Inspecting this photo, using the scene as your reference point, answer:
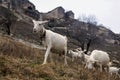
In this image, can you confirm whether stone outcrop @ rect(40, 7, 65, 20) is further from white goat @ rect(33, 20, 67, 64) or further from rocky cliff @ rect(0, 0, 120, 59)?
white goat @ rect(33, 20, 67, 64)

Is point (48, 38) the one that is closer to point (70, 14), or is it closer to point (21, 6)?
point (21, 6)

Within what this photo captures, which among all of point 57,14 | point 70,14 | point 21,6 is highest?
point 21,6

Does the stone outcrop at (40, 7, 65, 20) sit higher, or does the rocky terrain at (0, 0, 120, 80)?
the stone outcrop at (40, 7, 65, 20)

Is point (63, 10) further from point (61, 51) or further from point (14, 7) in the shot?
point (61, 51)

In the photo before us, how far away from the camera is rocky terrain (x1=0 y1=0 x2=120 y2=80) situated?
1145cm

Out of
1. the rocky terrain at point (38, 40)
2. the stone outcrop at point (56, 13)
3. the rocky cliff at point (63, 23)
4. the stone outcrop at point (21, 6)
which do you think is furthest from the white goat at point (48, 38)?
the stone outcrop at point (56, 13)

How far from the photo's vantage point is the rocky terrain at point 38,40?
1145cm

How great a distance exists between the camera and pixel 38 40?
66.8m

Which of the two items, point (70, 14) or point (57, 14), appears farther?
point (70, 14)

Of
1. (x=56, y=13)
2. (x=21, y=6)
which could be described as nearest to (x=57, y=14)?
(x=56, y=13)

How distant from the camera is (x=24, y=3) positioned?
429 feet

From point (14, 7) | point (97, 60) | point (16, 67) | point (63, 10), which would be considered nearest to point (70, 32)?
point (14, 7)

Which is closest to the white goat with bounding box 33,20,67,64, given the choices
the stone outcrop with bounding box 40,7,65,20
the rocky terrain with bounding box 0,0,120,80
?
the rocky terrain with bounding box 0,0,120,80

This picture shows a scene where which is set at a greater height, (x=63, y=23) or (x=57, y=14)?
(x=57, y=14)
